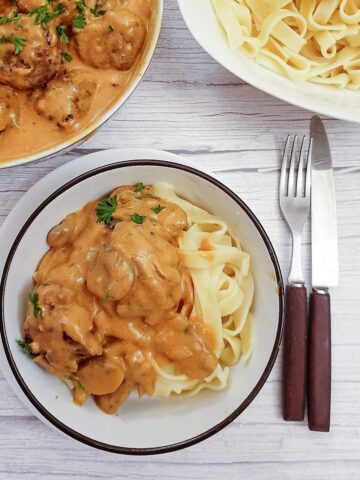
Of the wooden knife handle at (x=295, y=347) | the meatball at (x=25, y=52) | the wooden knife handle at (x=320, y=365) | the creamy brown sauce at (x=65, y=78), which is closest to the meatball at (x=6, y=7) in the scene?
the creamy brown sauce at (x=65, y=78)

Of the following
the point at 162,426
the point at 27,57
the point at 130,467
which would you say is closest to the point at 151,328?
the point at 162,426

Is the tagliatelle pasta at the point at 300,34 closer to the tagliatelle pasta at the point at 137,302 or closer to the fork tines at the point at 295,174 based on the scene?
the fork tines at the point at 295,174

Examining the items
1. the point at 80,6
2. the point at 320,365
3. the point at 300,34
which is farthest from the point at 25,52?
the point at 320,365

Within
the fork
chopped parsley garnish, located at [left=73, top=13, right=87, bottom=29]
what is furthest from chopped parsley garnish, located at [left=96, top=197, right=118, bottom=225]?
the fork

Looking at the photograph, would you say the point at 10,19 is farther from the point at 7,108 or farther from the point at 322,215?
the point at 322,215

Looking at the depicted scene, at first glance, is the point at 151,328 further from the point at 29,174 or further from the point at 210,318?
the point at 29,174
